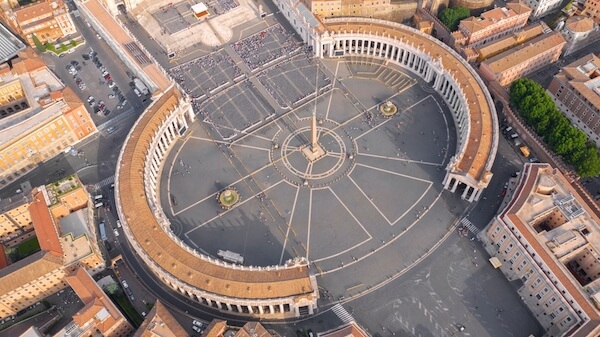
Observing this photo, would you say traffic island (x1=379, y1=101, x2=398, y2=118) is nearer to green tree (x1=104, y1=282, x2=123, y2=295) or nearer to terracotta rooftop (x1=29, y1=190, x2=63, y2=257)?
green tree (x1=104, y1=282, x2=123, y2=295)

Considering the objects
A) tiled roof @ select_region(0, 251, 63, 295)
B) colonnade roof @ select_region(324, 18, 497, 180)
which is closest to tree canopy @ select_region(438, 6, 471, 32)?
colonnade roof @ select_region(324, 18, 497, 180)

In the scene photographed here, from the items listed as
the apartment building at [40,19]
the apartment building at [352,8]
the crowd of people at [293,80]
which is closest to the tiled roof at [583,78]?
the apartment building at [352,8]

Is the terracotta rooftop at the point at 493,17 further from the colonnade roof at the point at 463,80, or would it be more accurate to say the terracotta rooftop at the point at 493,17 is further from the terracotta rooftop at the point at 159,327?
the terracotta rooftop at the point at 159,327

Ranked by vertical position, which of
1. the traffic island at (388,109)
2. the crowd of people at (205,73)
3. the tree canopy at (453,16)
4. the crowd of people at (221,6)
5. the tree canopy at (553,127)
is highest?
the crowd of people at (221,6)

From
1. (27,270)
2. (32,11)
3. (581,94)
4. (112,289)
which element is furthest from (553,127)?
(32,11)

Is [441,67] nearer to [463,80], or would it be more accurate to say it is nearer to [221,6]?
[463,80]
